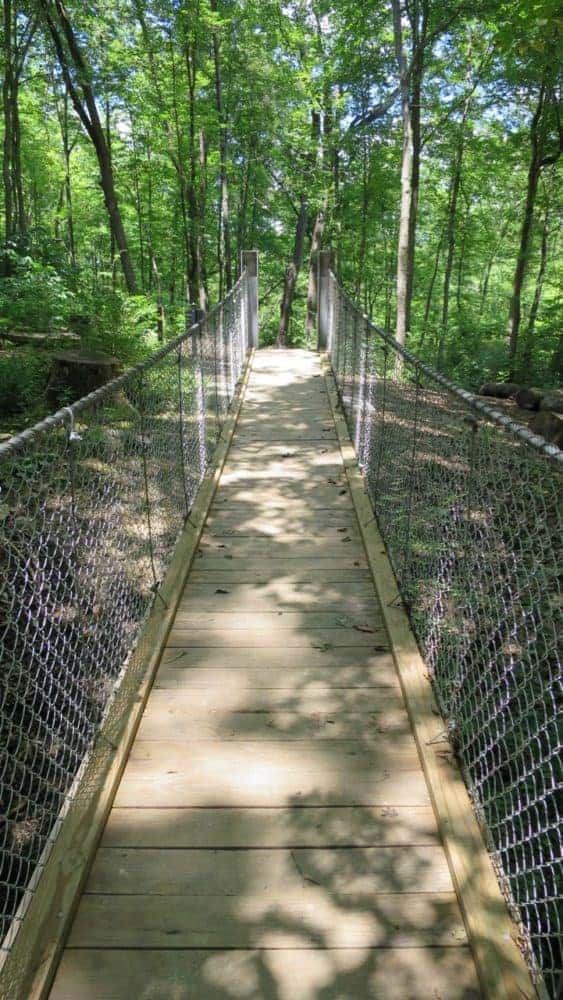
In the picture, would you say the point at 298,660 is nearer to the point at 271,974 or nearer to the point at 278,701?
the point at 278,701

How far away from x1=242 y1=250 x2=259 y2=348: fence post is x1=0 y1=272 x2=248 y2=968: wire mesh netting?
5.10m

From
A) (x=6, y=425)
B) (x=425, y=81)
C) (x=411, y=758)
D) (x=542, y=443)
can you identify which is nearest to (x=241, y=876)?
(x=411, y=758)

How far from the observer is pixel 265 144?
14211mm

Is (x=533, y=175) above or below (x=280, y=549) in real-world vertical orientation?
above

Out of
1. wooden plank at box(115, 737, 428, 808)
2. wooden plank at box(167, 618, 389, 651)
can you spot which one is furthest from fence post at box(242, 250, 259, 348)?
wooden plank at box(115, 737, 428, 808)

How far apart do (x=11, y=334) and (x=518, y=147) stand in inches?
459

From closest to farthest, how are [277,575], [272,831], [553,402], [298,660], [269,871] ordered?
[269,871] < [272,831] < [298,660] < [277,575] < [553,402]

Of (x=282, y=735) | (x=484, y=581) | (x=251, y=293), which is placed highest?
(x=251, y=293)

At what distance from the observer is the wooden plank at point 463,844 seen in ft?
5.18

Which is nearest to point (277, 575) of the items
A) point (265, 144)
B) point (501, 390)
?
point (501, 390)

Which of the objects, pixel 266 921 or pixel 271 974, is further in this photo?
pixel 266 921

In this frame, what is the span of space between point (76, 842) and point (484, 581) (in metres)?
2.01

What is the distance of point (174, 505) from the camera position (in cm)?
405

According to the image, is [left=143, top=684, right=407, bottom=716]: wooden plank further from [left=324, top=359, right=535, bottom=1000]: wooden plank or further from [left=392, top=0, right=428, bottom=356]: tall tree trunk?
[left=392, top=0, right=428, bottom=356]: tall tree trunk
